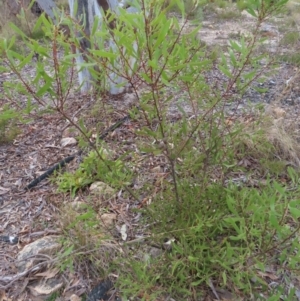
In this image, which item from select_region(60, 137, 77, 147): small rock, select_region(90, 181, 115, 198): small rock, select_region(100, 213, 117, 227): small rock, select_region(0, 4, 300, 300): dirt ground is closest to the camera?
select_region(0, 4, 300, 300): dirt ground

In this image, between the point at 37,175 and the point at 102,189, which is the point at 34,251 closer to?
the point at 102,189

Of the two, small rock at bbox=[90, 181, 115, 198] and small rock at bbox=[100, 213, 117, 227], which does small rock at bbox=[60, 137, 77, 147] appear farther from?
small rock at bbox=[100, 213, 117, 227]

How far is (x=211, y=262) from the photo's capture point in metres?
1.60

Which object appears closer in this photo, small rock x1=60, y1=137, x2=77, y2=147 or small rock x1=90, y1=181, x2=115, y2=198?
small rock x1=90, y1=181, x2=115, y2=198

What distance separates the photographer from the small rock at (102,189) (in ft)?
7.21

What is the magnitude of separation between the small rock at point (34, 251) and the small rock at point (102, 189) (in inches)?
15.7

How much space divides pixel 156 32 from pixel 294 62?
3.86 meters

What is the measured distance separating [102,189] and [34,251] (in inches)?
21.3

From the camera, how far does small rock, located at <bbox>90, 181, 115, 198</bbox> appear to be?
2.20m

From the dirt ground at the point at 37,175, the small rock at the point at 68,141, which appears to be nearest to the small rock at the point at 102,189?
the dirt ground at the point at 37,175

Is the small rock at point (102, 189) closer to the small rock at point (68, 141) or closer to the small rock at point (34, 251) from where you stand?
the small rock at point (34, 251)

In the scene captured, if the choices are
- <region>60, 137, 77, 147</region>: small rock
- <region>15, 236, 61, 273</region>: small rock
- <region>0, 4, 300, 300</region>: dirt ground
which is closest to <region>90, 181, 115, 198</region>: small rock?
<region>0, 4, 300, 300</region>: dirt ground

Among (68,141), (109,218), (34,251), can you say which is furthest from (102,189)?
(68,141)

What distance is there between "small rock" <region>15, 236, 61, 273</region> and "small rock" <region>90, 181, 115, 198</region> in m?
0.40
